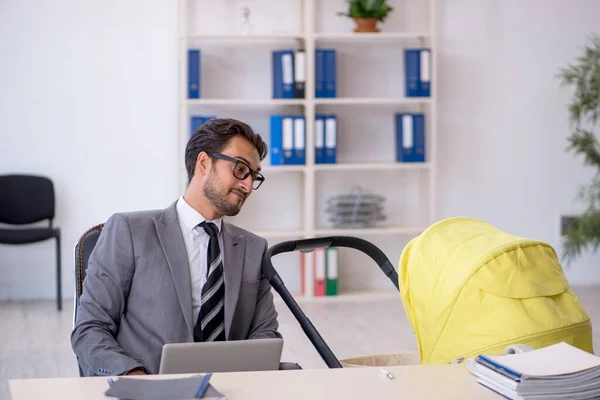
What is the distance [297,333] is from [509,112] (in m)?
2.50

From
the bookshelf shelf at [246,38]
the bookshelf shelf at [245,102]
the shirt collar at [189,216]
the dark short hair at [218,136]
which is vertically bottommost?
the shirt collar at [189,216]

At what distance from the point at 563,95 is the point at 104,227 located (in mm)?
4714

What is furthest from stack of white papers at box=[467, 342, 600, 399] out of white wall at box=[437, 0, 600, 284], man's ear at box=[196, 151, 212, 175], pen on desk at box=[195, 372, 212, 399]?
white wall at box=[437, 0, 600, 284]

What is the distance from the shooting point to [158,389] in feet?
5.49

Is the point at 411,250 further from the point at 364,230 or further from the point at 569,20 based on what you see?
the point at 569,20

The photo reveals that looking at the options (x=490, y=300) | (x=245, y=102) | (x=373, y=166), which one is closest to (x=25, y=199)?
(x=245, y=102)

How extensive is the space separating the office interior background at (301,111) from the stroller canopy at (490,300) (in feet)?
10.1

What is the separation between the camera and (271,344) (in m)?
1.96

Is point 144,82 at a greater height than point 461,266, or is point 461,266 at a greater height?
point 144,82

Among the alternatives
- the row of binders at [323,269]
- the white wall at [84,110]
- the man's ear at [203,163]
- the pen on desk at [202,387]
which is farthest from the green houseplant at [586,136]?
the pen on desk at [202,387]

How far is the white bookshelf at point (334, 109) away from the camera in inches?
228

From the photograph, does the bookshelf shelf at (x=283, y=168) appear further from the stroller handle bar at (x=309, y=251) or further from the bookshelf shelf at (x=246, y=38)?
the stroller handle bar at (x=309, y=251)

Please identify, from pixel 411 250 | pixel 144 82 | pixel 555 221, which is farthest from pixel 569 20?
pixel 411 250

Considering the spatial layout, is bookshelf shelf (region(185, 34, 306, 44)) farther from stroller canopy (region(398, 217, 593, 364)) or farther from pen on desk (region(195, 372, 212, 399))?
pen on desk (region(195, 372, 212, 399))
